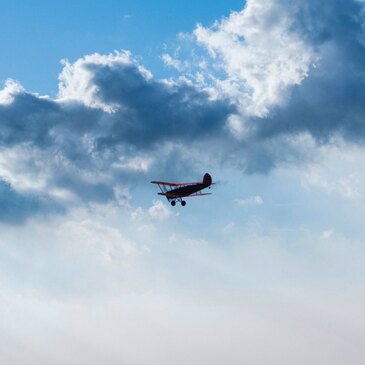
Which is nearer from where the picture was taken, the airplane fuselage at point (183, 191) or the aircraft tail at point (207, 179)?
the airplane fuselage at point (183, 191)

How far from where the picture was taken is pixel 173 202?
5556 inches

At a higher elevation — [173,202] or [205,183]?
[205,183]

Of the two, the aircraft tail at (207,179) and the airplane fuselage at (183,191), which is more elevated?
the aircraft tail at (207,179)

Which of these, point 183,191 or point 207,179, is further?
point 207,179

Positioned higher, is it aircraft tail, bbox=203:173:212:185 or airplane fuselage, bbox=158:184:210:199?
aircraft tail, bbox=203:173:212:185

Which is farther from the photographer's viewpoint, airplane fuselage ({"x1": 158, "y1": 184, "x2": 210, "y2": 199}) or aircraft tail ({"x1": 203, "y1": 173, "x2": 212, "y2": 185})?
aircraft tail ({"x1": 203, "y1": 173, "x2": 212, "y2": 185})

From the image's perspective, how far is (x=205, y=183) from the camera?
149 metres

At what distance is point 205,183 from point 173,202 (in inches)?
564

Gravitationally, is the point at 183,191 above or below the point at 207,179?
below
